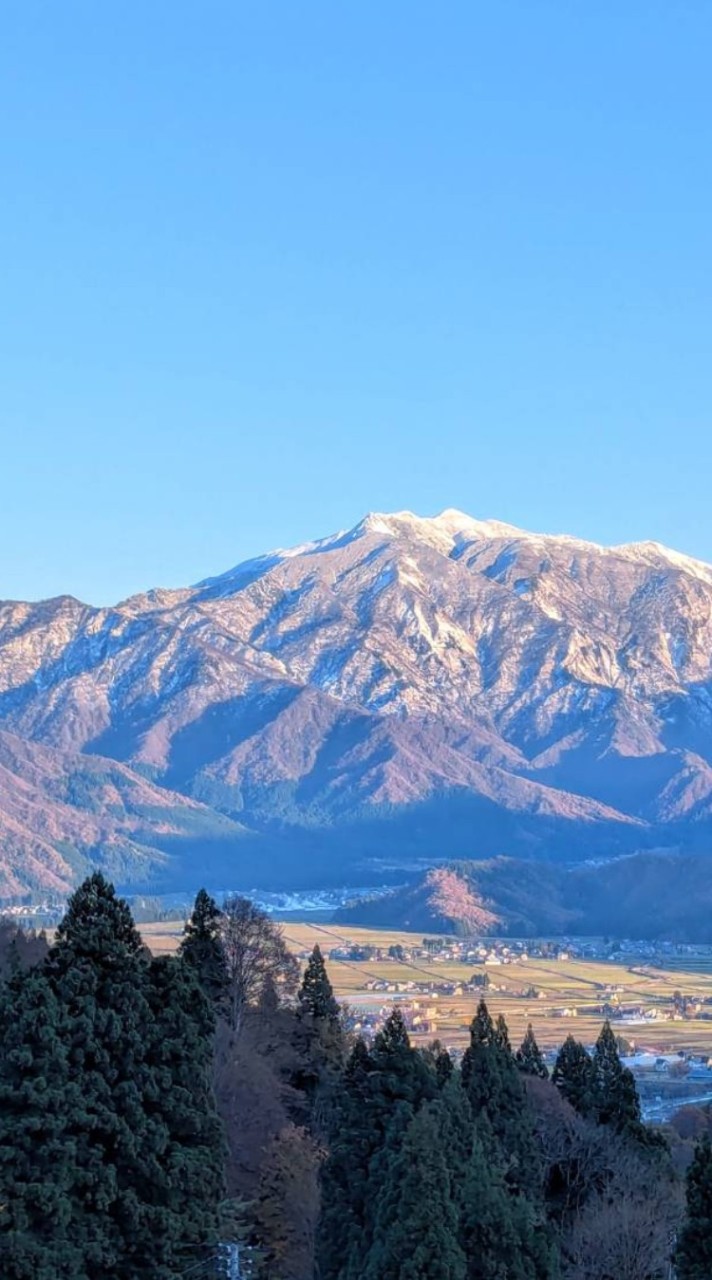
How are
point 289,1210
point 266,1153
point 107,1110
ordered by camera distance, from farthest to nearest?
point 266,1153 < point 289,1210 < point 107,1110

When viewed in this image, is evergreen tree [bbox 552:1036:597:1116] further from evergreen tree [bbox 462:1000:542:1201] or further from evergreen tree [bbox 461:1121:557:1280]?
evergreen tree [bbox 461:1121:557:1280]

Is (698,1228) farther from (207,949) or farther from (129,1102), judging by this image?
(207,949)

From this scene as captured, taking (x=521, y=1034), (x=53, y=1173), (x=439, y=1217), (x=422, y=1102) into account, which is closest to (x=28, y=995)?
(x=53, y=1173)

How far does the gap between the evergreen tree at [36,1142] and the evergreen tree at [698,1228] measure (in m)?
17.7

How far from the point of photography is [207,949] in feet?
244

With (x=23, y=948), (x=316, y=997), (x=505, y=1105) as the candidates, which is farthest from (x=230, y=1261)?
(x=23, y=948)

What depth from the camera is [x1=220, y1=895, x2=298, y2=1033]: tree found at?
75750mm

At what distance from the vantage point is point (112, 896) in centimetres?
4169

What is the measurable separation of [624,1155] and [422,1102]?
852 inches

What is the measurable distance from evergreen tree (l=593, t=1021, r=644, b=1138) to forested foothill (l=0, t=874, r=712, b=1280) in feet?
6.84

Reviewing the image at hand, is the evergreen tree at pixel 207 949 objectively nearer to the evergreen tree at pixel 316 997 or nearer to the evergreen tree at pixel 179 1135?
the evergreen tree at pixel 316 997

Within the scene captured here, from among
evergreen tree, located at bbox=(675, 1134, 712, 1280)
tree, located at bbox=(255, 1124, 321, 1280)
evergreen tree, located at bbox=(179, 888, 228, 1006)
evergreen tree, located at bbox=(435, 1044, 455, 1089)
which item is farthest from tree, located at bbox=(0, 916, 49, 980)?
evergreen tree, located at bbox=(675, 1134, 712, 1280)

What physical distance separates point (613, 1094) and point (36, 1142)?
150 feet

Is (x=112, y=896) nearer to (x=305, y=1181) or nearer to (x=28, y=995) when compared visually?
(x=28, y=995)
